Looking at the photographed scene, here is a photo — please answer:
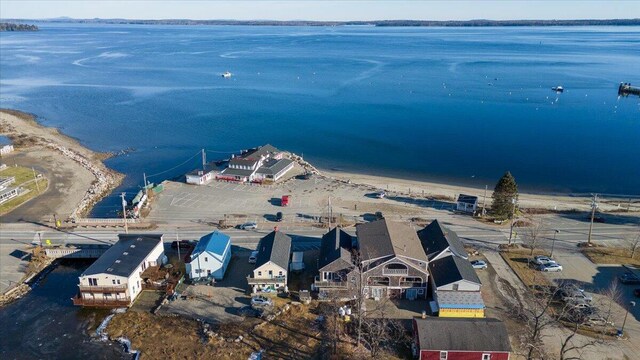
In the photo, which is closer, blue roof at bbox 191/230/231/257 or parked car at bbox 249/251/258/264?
blue roof at bbox 191/230/231/257

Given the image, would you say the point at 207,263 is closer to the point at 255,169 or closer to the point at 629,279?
the point at 255,169

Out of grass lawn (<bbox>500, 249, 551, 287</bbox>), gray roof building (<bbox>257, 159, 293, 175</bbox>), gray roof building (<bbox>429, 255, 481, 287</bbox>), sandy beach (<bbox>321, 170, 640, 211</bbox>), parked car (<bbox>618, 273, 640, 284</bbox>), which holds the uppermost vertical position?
gray roof building (<bbox>257, 159, 293, 175</bbox>)

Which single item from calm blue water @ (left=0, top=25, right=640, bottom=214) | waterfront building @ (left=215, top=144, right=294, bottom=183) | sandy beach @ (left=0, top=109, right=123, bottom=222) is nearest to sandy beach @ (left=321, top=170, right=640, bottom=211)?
calm blue water @ (left=0, top=25, right=640, bottom=214)

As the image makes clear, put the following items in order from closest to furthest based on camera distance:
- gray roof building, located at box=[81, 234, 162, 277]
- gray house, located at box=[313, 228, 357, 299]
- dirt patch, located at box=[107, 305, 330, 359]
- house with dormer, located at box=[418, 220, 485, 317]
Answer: dirt patch, located at box=[107, 305, 330, 359] → house with dormer, located at box=[418, 220, 485, 317] → gray house, located at box=[313, 228, 357, 299] → gray roof building, located at box=[81, 234, 162, 277]

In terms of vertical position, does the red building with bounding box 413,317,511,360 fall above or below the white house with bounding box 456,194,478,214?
below

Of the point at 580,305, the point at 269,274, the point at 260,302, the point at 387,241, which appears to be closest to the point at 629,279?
the point at 580,305

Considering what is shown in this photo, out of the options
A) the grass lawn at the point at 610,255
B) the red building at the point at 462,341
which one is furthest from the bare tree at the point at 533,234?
the red building at the point at 462,341

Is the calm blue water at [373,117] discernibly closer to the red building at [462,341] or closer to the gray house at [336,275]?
the gray house at [336,275]

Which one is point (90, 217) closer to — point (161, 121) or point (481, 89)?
point (161, 121)

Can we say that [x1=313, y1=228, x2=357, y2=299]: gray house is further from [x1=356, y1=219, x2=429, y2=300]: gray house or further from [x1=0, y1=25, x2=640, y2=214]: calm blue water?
[x1=0, y1=25, x2=640, y2=214]: calm blue water
